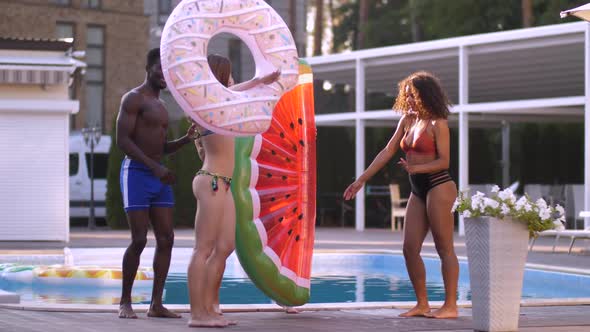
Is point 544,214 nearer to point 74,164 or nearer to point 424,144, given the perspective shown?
point 424,144

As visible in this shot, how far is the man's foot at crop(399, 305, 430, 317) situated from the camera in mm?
6990

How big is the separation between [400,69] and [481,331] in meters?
15.3

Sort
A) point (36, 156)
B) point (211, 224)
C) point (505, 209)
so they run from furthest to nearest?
point (36, 156)
point (211, 224)
point (505, 209)

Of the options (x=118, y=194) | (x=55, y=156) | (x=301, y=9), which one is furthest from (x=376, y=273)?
(x=301, y=9)

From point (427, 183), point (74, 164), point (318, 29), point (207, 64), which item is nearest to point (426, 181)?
point (427, 183)

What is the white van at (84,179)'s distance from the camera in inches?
977

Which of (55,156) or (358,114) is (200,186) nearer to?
(55,156)

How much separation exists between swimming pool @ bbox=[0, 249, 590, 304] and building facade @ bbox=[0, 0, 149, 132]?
2484cm

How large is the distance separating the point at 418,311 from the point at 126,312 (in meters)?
1.79

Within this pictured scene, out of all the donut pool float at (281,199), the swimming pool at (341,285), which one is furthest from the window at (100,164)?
the donut pool float at (281,199)

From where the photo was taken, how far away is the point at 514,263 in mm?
6168

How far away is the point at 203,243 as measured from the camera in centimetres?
638

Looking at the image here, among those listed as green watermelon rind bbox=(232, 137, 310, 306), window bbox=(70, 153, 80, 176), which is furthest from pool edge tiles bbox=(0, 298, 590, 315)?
window bbox=(70, 153, 80, 176)

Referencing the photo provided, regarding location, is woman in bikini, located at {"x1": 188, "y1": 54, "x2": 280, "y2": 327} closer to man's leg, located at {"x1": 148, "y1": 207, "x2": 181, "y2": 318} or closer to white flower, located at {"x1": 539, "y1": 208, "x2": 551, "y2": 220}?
man's leg, located at {"x1": 148, "y1": 207, "x2": 181, "y2": 318}
